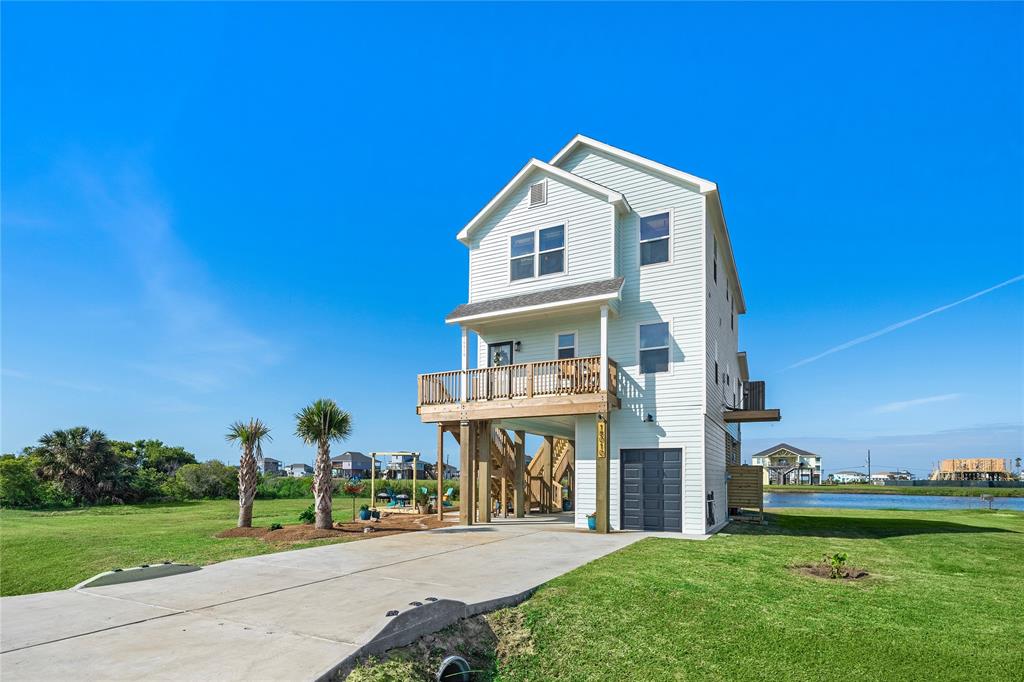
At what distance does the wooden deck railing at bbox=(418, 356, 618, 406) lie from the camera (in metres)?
16.6

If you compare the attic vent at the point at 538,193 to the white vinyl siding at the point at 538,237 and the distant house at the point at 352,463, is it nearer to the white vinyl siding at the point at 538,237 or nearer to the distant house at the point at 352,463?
the white vinyl siding at the point at 538,237

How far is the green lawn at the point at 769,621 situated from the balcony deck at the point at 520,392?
5.42 m

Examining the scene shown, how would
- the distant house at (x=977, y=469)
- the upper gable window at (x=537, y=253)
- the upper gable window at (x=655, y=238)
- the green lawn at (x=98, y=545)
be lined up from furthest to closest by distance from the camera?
the distant house at (x=977, y=469) < the upper gable window at (x=537, y=253) < the upper gable window at (x=655, y=238) < the green lawn at (x=98, y=545)

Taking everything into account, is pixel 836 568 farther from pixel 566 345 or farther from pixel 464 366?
pixel 464 366

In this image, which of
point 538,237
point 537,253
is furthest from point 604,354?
point 538,237

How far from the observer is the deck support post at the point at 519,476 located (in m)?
21.4

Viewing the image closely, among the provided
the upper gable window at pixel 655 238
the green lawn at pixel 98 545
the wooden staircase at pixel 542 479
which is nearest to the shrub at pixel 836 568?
the upper gable window at pixel 655 238

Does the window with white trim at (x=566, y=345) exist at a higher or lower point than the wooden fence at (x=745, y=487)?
higher

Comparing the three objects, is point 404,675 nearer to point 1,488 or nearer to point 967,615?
point 967,615

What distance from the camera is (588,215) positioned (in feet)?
59.2

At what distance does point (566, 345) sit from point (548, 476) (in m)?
7.99

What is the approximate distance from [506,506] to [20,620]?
652 inches

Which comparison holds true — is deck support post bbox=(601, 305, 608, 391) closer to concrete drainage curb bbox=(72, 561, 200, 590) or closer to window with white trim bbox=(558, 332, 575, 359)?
window with white trim bbox=(558, 332, 575, 359)

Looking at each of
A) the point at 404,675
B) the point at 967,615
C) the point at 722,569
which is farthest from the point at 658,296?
the point at 404,675
